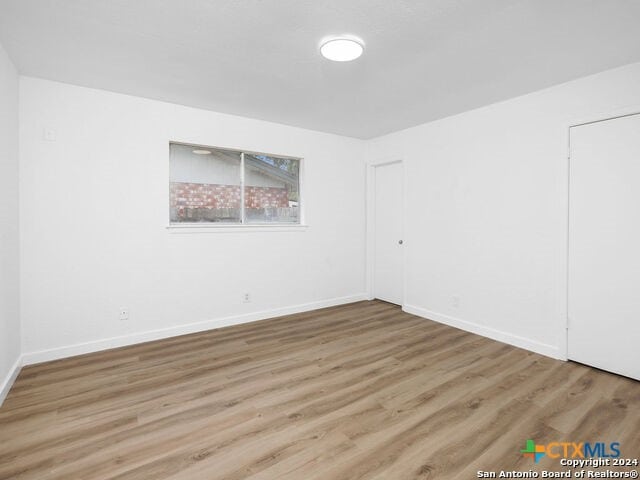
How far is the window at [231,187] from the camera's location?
12.2ft

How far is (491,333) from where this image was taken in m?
3.54

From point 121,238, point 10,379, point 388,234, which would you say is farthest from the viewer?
point 388,234

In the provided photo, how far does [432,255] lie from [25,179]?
4365mm

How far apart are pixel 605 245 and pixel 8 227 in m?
4.88

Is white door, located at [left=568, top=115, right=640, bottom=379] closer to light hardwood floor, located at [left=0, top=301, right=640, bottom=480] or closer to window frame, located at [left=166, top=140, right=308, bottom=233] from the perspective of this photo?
light hardwood floor, located at [left=0, top=301, right=640, bottom=480]

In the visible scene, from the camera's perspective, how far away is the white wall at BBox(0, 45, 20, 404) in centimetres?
236

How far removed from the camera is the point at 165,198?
350 centimetres

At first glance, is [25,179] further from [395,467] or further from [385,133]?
[385,133]

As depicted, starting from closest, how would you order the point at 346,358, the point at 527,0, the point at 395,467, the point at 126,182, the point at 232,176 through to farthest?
the point at 395,467
the point at 527,0
the point at 346,358
the point at 126,182
the point at 232,176

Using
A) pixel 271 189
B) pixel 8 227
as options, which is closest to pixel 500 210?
pixel 271 189

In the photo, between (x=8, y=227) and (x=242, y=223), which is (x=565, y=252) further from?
(x=8, y=227)

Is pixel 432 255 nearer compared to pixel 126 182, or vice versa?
pixel 126 182

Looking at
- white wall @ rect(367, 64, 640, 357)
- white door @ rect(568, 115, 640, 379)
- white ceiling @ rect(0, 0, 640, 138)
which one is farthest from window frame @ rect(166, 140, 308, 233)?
white door @ rect(568, 115, 640, 379)

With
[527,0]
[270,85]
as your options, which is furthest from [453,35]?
[270,85]
